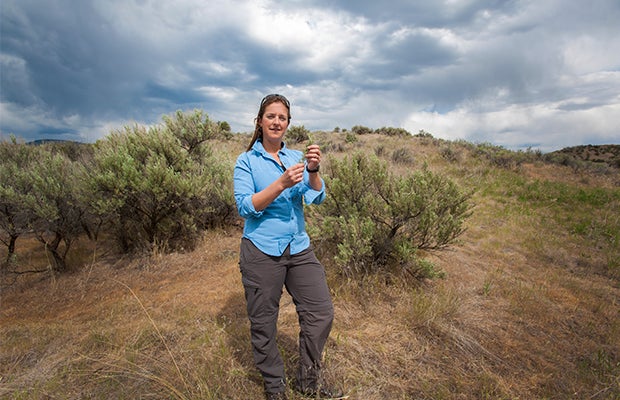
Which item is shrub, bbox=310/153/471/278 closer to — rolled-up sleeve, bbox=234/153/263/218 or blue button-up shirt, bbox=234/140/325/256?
blue button-up shirt, bbox=234/140/325/256

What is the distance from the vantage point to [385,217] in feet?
14.1

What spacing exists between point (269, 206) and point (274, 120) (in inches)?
24.4

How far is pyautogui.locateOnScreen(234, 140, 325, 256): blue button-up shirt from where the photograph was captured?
202cm

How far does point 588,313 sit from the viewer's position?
4.05m

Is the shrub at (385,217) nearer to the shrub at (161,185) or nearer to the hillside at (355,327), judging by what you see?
the hillside at (355,327)

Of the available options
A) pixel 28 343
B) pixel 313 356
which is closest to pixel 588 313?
pixel 313 356

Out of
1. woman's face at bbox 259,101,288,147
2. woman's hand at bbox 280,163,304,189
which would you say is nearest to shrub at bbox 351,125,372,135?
woman's face at bbox 259,101,288,147

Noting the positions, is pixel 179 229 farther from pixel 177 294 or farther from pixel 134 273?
pixel 177 294

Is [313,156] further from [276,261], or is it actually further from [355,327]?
[355,327]

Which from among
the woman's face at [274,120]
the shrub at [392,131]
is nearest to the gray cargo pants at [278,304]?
the woman's face at [274,120]

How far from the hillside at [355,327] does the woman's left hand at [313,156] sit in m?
1.79

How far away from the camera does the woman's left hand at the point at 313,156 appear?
6.37ft

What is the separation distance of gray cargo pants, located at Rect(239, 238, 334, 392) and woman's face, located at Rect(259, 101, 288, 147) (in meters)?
0.78

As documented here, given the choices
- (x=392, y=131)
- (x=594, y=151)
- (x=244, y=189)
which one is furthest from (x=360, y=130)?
(x=594, y=151)
